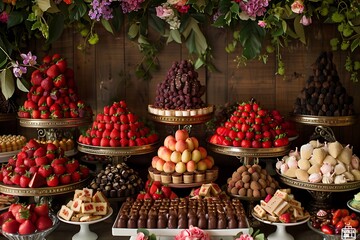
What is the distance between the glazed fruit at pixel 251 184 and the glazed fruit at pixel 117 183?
1.90 ft

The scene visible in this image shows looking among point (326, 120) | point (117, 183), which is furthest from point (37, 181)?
point (326, 120)

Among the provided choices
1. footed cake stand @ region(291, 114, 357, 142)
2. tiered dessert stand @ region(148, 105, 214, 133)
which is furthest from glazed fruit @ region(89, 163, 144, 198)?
footed cake stand @ region(291, 114, 357, 142)

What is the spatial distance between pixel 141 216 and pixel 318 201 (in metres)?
1.21

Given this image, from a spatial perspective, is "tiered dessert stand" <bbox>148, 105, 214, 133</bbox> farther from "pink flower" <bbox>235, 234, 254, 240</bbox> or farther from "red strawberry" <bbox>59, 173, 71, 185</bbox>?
"pink flower" <bbox>235, 234, 254, 240</bbox>

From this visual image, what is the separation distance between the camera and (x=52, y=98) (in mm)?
3486

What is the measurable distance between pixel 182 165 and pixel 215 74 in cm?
112

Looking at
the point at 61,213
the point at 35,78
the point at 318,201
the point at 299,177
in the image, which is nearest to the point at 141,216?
the point at 61,213

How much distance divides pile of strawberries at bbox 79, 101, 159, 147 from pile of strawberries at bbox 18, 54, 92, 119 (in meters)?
0.23

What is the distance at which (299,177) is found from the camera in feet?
9.88

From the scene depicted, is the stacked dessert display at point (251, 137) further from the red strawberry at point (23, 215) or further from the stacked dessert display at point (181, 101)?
the red strawberry at point (23, 215)

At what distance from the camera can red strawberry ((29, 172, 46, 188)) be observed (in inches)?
111

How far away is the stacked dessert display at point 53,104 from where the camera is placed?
3.43 meters

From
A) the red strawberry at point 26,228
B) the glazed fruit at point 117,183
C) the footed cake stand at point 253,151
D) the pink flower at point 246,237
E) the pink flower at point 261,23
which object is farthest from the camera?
the pink flower at point 261,23

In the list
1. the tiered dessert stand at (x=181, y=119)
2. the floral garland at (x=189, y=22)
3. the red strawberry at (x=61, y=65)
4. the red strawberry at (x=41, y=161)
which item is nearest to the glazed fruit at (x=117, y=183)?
the red strawberry at (x=41, y=161)
